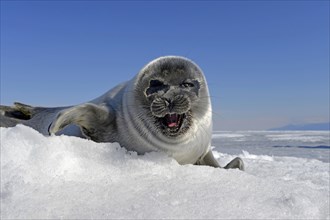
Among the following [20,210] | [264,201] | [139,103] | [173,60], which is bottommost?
[264,201]

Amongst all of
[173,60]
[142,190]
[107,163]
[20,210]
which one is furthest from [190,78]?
[20,210]

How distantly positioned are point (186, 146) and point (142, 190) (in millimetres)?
918

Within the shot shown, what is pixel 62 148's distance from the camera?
6.78 ft

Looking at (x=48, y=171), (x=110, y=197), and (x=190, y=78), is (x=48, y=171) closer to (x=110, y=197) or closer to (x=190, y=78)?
(x=110, y=197)

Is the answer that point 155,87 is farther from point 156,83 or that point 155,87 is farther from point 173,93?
point 173,93

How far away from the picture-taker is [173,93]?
8.00 ft

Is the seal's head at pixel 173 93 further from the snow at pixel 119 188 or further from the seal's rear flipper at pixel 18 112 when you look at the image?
the seal's rear flipper at pixel 18 112

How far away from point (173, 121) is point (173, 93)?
193 mm

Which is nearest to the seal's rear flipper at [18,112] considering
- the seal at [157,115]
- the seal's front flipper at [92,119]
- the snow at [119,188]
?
the seal at [157,115]

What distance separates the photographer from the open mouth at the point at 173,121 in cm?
250

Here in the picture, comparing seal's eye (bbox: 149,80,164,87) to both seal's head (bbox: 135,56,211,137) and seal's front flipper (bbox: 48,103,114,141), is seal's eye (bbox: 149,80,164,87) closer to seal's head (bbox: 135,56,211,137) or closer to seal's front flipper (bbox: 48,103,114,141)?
seal's head (bbox: 135,56,211,137)

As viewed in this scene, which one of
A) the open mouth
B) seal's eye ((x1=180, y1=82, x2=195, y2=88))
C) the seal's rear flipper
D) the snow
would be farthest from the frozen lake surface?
the snow

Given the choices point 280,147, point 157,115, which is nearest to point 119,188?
point 157,115

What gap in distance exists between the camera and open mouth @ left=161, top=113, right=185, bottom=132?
2500 mm
